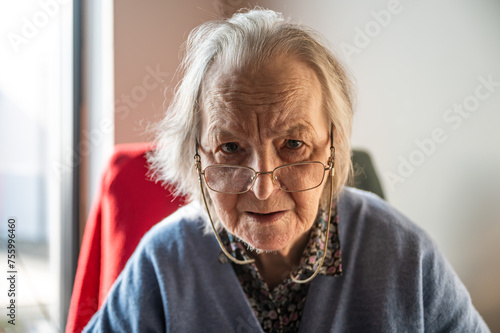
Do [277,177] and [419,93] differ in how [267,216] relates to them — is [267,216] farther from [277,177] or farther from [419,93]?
[419,93]

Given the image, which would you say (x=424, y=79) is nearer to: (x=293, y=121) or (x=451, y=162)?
(x=451, y=162)

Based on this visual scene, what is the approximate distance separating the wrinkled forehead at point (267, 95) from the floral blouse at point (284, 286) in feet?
1.10

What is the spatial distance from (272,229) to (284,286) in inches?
7.9

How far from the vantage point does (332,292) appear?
1094 millimetres

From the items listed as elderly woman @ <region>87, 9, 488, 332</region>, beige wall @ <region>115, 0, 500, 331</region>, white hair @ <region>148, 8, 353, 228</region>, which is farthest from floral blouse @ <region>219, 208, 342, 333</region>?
beige wall @ <region>115, 0, 500, 331</region>

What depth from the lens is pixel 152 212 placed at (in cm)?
133

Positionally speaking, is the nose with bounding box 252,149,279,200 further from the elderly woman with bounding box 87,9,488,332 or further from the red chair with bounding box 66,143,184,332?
the red chair with bounding box 66,143,184,332

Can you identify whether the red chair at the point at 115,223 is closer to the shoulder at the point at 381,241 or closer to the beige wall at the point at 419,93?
the beige wall at the point at 419,93

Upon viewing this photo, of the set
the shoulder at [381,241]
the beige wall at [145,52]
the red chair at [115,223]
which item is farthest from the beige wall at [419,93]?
the shoulder at [381,241]

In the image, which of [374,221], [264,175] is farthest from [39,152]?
[374,221]

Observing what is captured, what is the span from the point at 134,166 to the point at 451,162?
40.2 inches

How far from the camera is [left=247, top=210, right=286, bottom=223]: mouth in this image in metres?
1.00

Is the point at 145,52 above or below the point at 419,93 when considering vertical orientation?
above

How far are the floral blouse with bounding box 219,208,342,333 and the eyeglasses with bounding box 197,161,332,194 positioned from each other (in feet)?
0.62
